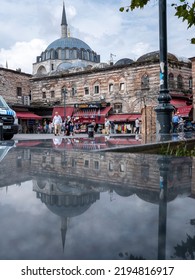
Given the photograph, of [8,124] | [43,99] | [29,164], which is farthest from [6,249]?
[43,99]

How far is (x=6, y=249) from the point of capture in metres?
1.45

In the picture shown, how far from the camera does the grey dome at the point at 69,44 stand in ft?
192

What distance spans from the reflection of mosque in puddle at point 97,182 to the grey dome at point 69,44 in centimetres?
5729

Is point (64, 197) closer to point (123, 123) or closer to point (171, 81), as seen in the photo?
point (171, 81)

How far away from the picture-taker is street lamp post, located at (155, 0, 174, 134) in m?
8.95

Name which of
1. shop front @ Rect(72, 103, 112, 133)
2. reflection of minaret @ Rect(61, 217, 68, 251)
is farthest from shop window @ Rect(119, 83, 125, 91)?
reflection of minaret @ Rect(61, 217, 68, 251)

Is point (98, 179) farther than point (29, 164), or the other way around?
point (29, 164)

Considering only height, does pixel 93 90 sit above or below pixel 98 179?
above

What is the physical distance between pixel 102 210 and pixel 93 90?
31.4 meters

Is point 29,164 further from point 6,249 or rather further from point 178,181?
point 6,249

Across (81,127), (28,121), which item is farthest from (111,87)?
(28,121)

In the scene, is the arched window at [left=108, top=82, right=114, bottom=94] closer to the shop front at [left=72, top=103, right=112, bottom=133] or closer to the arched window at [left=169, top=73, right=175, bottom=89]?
the shop front at [left=72, top=103, right=112, bottom=133]

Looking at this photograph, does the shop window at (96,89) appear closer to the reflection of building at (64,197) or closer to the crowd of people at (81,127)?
the crowd of people at (81,127)

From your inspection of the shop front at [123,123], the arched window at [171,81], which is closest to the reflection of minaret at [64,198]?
the arched window at [171,81]
